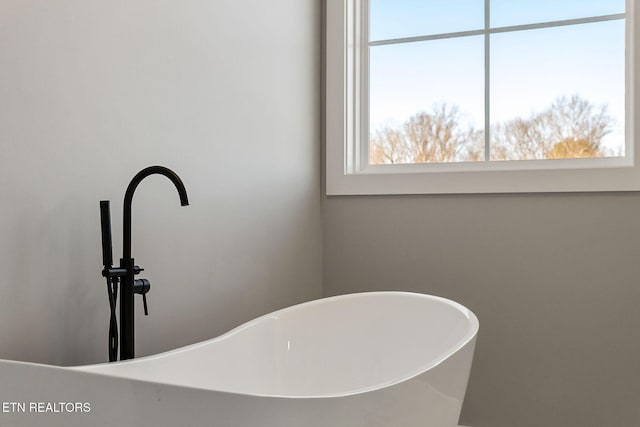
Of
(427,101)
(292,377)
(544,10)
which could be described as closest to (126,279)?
(292,377)

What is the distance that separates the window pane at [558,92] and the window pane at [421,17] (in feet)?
0.47

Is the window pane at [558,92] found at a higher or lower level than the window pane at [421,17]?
lower

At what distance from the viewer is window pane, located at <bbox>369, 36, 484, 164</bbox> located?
2617 millimetres

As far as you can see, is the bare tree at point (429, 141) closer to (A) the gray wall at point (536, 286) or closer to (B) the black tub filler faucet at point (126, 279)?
(A) the gray wall at point (536, 286)

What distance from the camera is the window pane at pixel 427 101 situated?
8.59 feet

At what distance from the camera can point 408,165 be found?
269cm

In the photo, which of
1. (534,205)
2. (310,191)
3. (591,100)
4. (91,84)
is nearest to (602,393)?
(534,205)

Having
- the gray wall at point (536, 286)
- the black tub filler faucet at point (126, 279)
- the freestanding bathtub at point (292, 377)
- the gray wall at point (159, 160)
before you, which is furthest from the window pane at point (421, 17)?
the black tub filler faucet at point (126, 279)

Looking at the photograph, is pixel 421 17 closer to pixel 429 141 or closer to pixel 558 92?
pixel 429 141

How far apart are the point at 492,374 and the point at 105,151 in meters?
1.65

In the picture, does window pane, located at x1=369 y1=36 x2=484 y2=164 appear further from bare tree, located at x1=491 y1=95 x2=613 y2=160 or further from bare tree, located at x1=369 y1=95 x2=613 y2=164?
bare tree, located at x1=491 y1=95 x2=613 y2=160

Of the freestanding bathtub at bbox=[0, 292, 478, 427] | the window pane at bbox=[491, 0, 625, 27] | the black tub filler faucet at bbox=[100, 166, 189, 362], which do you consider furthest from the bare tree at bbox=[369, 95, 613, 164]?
the black tub filler faucet at bbox=[100, 166, 189, 362]

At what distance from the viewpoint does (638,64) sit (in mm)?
2250

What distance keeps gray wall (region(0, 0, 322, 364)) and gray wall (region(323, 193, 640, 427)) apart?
0.48 metres
